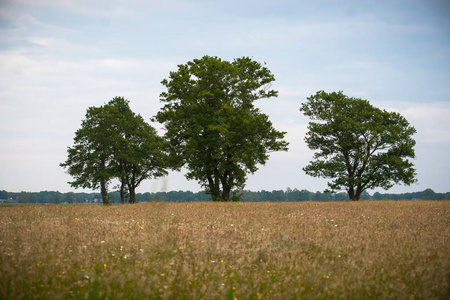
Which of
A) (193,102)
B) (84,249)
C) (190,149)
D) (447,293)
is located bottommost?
(447,293)

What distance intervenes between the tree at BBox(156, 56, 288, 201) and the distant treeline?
2.49 meters

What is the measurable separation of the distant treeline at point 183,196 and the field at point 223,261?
100 cm

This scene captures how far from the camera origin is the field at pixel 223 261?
556cm

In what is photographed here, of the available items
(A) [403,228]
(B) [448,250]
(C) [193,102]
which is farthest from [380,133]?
(B) [448,250]

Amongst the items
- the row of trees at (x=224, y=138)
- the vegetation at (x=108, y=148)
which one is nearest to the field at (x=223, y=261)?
the row of trees at (x=224, y=138)

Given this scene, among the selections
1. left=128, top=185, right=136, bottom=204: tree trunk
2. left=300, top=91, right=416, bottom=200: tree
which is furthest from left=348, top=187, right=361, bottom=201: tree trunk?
left=128, top=185, right=136, bottom=204: tree trunk

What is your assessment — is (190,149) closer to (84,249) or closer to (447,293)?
(84,249)

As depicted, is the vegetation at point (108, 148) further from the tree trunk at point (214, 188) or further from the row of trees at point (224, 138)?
the tree trunk at point (214, 188)

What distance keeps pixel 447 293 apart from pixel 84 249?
269 inches

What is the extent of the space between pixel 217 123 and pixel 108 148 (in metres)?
16.7

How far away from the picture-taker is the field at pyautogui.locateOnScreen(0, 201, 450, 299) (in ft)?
18.2

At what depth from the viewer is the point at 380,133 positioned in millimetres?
33062

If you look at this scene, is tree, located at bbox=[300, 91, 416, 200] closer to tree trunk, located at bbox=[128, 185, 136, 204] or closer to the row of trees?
the row of trees

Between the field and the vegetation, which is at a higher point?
the vegetation
